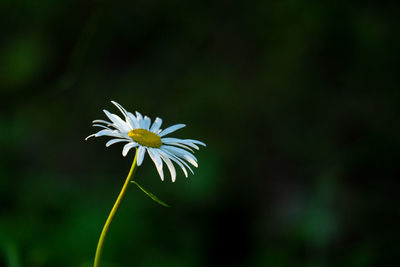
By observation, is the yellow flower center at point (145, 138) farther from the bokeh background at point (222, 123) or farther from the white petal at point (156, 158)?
the bokeh background at point (222, 123)

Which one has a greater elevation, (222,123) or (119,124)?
(222,123)

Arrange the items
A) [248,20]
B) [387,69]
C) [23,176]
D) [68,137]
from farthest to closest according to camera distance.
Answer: [248,20] < [68,137] < [387,69] < [23,176]

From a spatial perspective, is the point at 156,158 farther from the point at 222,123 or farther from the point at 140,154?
the point at 222,123

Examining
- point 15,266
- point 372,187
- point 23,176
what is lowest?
point 15,266

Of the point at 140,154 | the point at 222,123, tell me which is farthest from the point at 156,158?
the point at 222,123

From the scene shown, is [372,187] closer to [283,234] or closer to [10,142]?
[283,234]

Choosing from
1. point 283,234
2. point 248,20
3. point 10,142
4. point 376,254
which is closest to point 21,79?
point 10,142

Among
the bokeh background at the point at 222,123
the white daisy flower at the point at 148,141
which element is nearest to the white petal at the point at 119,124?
the white daisy flower at the point at 148,141
